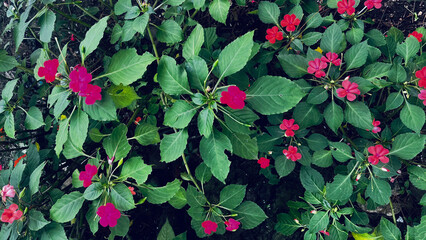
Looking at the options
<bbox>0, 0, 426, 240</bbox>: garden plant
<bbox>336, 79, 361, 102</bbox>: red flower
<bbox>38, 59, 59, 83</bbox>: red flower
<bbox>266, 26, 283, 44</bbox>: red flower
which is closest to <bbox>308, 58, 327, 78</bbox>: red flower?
<bbox>0, 0, 426, 240</bbox>: garden plant

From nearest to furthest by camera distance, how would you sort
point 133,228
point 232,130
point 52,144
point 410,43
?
point 232,130 → point 410,43 → point 52,144 → point 133,228

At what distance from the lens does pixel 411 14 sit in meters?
2.42

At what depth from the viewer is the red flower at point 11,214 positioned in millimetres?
1436

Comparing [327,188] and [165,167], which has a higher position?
[327,188]

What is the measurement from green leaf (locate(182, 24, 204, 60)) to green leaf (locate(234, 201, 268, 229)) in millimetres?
942

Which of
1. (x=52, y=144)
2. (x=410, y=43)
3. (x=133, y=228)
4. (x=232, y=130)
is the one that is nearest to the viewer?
(x=232, y=130)

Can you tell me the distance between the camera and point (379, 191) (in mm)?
1647

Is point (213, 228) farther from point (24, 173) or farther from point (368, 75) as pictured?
point (368, 75)

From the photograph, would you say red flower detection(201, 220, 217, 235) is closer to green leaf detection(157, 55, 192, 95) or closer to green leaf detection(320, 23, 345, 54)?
green leaf detection(157, 55, 192, 95)

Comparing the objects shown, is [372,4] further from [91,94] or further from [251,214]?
[91,94]

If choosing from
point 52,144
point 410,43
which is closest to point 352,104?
point 410,43

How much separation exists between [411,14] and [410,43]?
3.22ft

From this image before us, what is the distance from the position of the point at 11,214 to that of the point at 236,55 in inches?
52.3

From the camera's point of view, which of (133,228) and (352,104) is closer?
(352,104)
